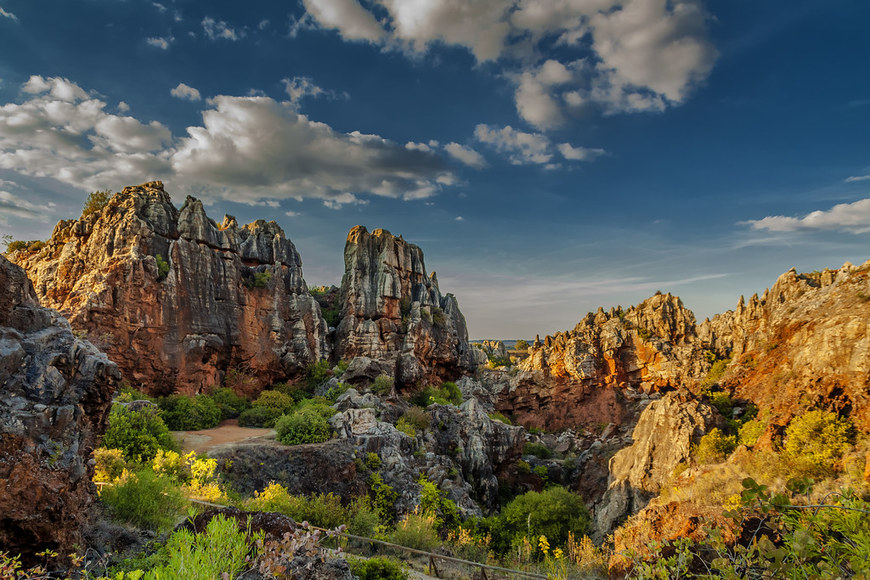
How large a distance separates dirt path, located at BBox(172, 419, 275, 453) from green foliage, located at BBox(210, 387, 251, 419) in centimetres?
122

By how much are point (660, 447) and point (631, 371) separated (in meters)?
30.0

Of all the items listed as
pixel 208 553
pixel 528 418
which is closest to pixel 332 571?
pixel 208 553

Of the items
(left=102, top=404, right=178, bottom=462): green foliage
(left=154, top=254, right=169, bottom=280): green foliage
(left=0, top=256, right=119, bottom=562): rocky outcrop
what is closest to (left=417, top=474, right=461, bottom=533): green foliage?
(left=102, top=404, right=178, bottom=462): green foliage

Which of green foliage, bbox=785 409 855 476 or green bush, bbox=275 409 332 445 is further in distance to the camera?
green bush, bbox=275 409 332 445

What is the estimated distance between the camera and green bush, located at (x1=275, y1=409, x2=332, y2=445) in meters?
23.7

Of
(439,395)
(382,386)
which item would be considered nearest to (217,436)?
(382,386)

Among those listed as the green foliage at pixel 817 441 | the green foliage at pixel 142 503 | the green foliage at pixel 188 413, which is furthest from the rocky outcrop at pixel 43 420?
the green foliage at pixel 817 441

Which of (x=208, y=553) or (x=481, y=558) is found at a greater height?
(x=208, y=553)

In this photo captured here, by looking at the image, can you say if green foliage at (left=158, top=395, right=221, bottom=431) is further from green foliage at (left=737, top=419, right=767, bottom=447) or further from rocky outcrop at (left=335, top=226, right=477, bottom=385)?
green foliage at (left=737, top=419, right=767, bottom=447)

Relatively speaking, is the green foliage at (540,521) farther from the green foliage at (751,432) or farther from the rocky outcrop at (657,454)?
the green foliage at (751,432)

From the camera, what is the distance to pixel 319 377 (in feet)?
118

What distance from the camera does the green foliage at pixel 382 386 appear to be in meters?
34.5

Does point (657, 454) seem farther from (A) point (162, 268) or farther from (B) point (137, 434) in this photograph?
(A) point (162, 268)

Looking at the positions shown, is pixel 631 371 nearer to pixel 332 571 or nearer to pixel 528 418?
pixel 528 418
